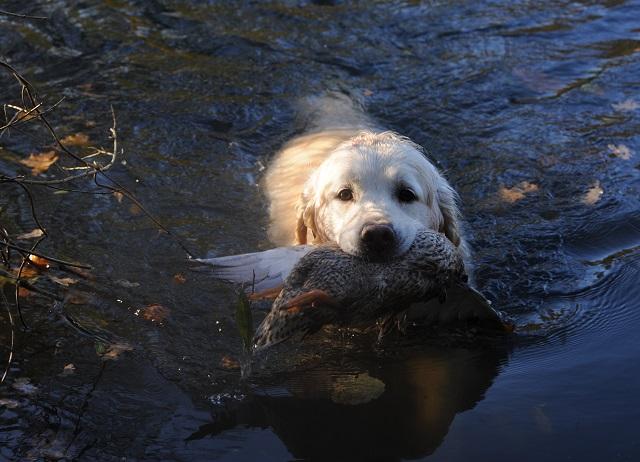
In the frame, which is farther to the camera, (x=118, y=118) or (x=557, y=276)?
(x=118, y=118)

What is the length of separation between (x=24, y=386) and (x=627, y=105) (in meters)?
5.71

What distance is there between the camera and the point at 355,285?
3.65 m

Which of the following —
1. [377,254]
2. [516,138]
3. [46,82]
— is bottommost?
[46,82]

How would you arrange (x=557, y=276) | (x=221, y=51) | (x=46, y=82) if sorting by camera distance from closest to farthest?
(x=557, y=276) → (x=46, y=82) → (x=221, y=51)

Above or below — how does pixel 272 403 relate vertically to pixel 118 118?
above

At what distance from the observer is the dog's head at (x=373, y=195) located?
4.21 meters

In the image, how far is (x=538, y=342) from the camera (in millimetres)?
4422

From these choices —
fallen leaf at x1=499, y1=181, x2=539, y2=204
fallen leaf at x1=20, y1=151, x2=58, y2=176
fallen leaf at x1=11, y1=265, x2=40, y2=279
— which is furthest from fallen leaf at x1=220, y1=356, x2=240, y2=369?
fallen leaf at x1=499, y1=181, x2=539, y2=204

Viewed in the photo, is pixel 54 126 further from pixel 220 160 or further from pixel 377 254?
pixel 377 254

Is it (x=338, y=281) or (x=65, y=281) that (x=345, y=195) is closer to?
(x=338, y=281)

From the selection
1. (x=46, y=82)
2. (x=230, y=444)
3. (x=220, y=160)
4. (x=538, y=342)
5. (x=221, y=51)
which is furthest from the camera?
(x=221, y=51)

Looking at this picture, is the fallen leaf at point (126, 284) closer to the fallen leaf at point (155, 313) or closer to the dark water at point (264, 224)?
the dark water at point (264, 224)

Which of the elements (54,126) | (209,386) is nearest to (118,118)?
(54,126)

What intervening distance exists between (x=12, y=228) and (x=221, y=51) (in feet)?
12.0
